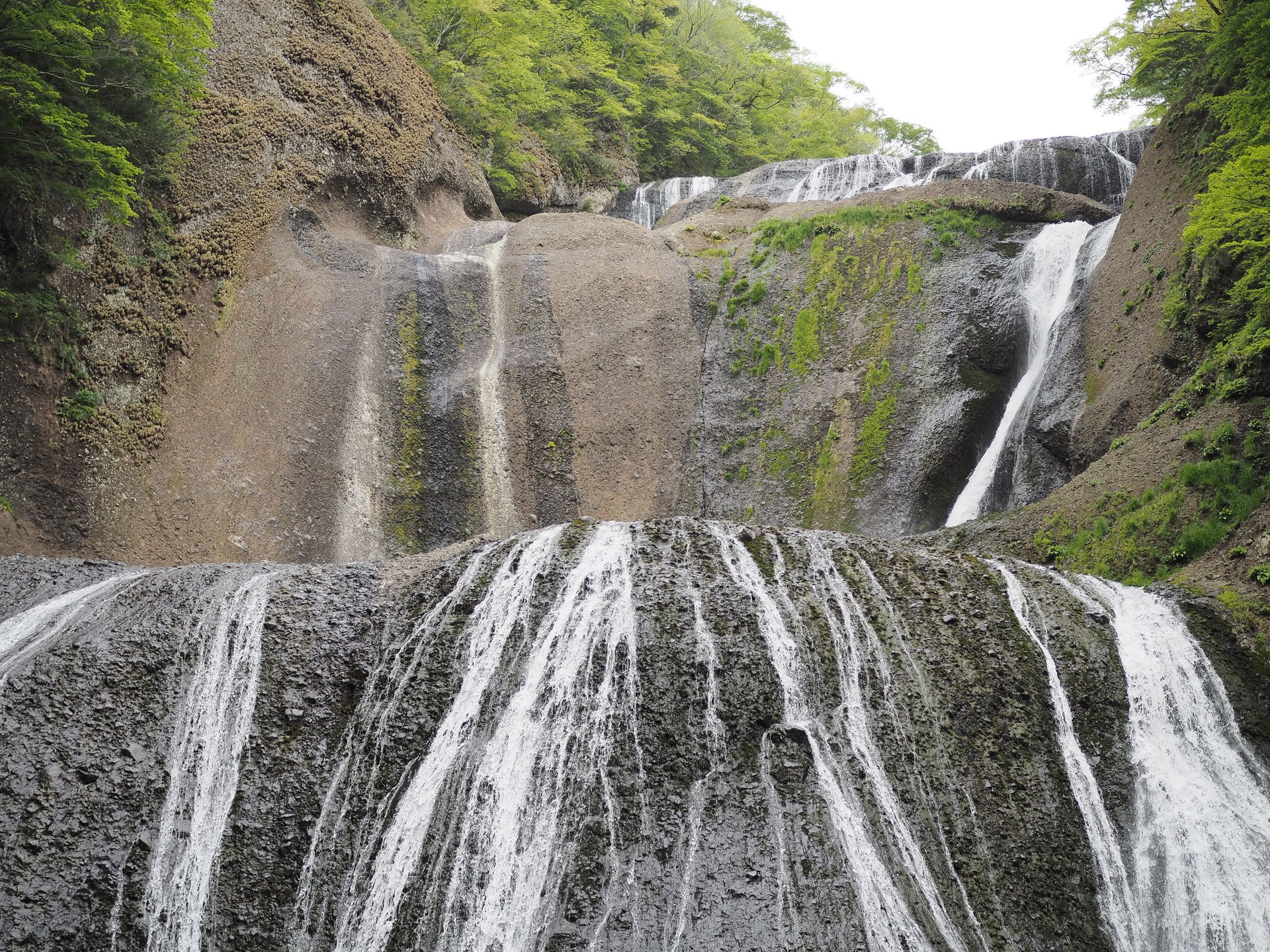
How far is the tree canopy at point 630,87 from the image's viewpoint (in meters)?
21.2

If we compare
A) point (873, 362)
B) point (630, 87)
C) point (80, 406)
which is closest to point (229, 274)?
point (80, 406)

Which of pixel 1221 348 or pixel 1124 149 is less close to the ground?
pixel 1124 149

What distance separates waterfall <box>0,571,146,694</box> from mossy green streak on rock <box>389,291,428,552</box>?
17.6ft

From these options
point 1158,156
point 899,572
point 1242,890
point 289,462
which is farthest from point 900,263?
point 1242,890

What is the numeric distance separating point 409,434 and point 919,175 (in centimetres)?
1453

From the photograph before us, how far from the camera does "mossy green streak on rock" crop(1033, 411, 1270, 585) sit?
778 centimetres

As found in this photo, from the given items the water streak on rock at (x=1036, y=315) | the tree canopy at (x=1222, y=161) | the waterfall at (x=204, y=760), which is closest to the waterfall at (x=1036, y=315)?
the water streak on rock at (x=1036, y=315)

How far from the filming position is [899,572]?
7426 mm

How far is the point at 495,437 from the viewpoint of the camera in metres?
14.1

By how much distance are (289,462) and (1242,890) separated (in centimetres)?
1181

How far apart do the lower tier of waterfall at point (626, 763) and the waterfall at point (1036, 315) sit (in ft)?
17.5

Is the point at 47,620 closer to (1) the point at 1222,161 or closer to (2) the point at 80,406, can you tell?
(2) the point at 80,406

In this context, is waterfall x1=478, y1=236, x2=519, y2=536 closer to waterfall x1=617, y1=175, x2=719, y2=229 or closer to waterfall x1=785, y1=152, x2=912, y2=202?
waterfall x1=785, y1=152, x2=912, y2=202

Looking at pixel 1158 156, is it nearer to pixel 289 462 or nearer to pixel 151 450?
pixel 289 462
